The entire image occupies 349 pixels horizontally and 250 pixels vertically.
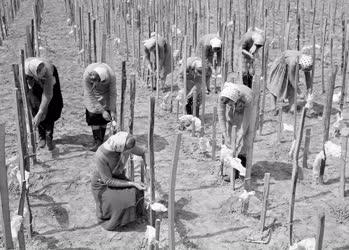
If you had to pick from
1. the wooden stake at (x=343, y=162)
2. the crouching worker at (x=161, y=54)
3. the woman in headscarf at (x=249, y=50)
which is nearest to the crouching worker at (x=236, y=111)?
the wooden stake at (x=343, y=162)

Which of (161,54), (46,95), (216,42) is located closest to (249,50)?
(216,42)

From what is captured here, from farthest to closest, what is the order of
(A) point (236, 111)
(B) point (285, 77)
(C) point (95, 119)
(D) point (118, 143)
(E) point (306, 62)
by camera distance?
(B) point (285, 77), (E) point (306, 62), (C) point (95, 119), (A) point (236, 111), (D) point (118, 143)

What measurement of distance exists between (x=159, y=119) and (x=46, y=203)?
84.2 inches

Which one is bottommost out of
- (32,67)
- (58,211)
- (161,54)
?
(58,211)

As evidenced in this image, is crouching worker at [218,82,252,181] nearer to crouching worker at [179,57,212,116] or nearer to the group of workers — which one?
the group of workers

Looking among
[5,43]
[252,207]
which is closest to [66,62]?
[5,43]

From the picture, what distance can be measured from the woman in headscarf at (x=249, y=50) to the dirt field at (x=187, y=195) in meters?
0.52

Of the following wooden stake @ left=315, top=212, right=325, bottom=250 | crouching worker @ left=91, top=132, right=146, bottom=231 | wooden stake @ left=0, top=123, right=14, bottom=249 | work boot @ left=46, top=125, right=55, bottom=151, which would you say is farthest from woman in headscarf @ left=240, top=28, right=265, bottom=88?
wooden stake @ left=0, top=123, right=14, bottom=249

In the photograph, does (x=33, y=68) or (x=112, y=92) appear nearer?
(x=33, y=68)

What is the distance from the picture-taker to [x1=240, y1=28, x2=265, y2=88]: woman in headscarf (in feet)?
18.4

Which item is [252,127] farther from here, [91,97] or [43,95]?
[43,95]

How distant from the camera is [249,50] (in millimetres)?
5797

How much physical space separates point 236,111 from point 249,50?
2023 millimetres

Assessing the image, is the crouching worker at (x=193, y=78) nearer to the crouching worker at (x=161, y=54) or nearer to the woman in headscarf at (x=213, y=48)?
the woman in headscarf at (x=213, y=48)
